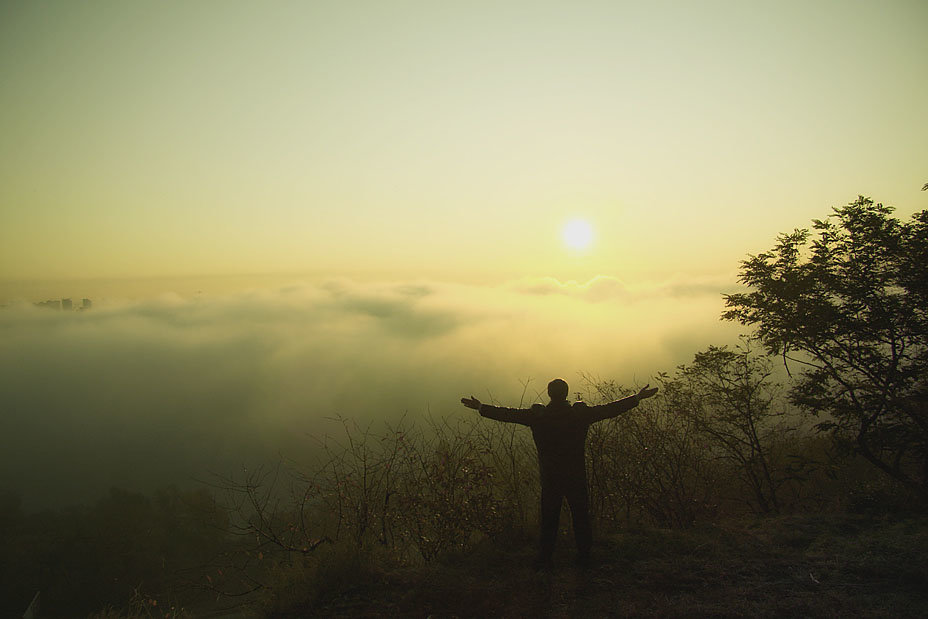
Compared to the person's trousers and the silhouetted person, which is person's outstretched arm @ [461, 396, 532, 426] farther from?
the person's trousers

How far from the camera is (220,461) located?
121 metres

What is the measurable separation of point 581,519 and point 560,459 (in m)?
0.92

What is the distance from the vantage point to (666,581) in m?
6.16

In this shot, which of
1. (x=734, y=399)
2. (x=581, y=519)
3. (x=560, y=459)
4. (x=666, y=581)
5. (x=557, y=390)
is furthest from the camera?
(x=734, y=399)

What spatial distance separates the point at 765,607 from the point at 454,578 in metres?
3.67

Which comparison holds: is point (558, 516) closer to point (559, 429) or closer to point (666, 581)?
point (559, 429)

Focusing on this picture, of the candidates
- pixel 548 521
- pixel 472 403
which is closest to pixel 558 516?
pixel 548 521

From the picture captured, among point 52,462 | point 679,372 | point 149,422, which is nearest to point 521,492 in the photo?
point 679,372

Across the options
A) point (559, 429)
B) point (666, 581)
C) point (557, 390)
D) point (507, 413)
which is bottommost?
point (666, 581)

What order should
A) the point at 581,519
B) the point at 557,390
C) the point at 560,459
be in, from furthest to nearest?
the point at 557,390 → the point at 581,519 → the point at 560,459

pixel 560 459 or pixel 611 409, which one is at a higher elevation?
pixel 611 409

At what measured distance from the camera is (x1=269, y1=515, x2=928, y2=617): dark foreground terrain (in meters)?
5.45

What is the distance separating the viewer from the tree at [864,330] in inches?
415

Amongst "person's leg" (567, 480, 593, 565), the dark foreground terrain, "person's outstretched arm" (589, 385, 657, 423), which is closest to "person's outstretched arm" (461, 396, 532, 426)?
"person's outstretched arm" (589, 385, 657, 423)
